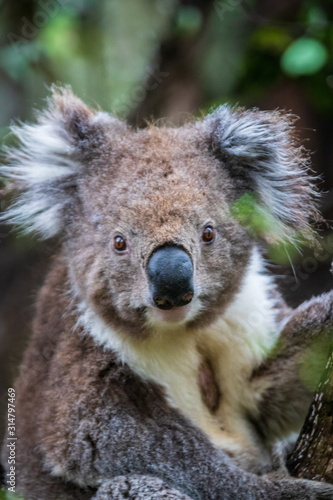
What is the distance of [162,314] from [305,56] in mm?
2326

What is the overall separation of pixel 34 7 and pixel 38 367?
4.31 metres

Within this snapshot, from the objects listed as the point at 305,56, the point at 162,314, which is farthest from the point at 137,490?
the point at 305,56

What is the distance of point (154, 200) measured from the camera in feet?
11.2

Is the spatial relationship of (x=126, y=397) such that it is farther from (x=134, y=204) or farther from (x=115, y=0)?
(x=115, y=0)

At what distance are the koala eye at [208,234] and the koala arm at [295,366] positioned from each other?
33.0 inches

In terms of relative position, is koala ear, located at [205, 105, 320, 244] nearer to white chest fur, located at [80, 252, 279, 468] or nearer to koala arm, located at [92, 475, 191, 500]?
white chest fur, located at [80, 252, 279, 468]

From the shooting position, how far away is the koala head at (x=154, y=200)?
133 inches

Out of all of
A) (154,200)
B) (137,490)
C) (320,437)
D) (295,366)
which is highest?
(154,200)

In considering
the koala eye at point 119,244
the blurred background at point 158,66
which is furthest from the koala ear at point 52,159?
the blurred background at point 158,66

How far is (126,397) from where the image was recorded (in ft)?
11.8

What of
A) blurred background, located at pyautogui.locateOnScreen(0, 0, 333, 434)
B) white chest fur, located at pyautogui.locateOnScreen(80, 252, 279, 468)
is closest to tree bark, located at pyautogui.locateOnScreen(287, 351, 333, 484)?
white chest fur, located at pyautogui.locateOnScreen(80, 252, 279, 468)

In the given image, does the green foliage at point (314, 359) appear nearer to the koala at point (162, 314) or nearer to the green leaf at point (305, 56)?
the koala at point (162, 314)

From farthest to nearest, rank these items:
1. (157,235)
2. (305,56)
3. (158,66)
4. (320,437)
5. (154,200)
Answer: (158,66) → (305,56) → (154,200) → (157,235) → (320,437)

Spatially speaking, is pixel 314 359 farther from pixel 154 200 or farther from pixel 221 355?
pixel 154 200
